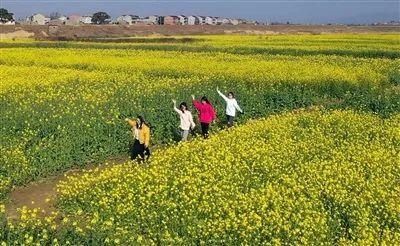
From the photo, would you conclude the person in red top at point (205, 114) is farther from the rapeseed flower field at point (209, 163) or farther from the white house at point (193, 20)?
the white house at point (193, 20)

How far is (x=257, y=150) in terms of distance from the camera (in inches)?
572

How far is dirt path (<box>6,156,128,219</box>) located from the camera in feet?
42.0

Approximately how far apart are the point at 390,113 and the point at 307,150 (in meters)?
8.00

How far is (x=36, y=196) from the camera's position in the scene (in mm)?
14023

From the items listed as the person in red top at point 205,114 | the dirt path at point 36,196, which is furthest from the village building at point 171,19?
the dirt path at point 36,196

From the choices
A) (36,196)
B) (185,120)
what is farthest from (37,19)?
(36,196)

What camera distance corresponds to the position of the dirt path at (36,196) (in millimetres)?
12812

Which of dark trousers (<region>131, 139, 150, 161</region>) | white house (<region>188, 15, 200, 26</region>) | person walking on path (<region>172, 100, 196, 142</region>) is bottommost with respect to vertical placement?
white house (<region>188, 15, 200, 26</region>)

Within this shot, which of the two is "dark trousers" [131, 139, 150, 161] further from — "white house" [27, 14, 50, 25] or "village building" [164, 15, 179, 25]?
"village building" [164, 15, 179, 25]

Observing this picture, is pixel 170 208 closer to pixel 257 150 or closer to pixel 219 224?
pixel 219 224

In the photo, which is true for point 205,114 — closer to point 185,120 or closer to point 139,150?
point 185,120

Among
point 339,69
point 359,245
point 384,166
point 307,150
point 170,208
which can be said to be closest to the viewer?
point 359,245

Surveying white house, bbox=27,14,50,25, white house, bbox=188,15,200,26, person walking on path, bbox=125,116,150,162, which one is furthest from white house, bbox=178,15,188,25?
person walking on path, bbox=125,116,150,162

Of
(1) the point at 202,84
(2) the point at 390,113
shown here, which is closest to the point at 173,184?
(2) the point at 390,113
